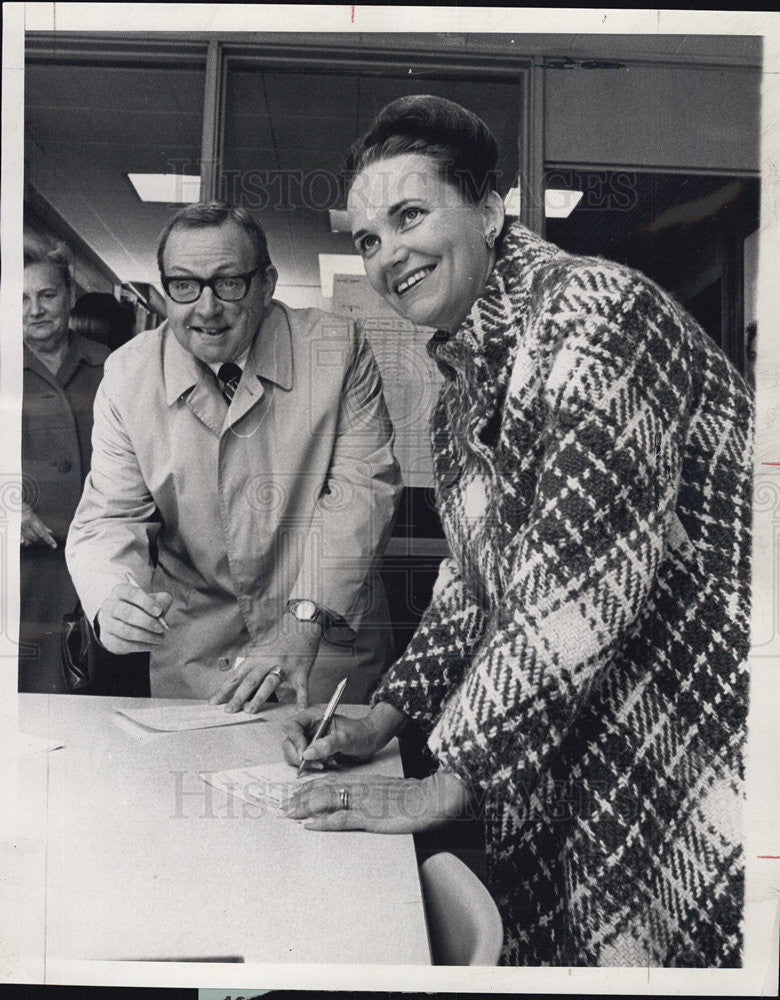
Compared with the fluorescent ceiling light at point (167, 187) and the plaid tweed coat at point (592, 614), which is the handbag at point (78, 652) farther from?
the fluorescent ceiling light at point (167, 187)

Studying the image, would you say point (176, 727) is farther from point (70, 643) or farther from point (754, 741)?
point (754, 741)

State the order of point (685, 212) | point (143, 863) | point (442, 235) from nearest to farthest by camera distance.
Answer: point (143, 863), point (442, 235), point (685, 212)

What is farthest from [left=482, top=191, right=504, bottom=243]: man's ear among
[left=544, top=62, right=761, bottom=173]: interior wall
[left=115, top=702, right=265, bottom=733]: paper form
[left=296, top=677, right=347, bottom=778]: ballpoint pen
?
[left=115, top=702, right=265, bottom=733]: paper form

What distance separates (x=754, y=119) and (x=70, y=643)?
1.66 metres

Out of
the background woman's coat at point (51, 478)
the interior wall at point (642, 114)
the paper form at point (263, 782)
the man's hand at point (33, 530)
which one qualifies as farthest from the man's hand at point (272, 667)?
the interior wall at point (642, 114)

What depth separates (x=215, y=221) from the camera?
5.61 ft

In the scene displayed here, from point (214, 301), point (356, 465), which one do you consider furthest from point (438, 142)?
point (356, 465)

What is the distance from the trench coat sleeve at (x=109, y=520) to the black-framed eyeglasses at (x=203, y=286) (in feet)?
0.79

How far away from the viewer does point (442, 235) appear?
162cm

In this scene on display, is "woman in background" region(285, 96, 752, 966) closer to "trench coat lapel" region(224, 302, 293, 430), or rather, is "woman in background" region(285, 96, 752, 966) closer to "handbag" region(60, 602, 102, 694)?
"trench coat lapel" region(224, 302, 293, 430)

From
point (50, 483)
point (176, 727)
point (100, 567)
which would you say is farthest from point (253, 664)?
point (50, 483)

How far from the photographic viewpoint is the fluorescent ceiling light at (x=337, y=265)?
5.49 ft

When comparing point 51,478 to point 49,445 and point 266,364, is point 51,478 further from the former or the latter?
point 266,364

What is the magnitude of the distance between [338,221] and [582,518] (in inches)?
28.8
